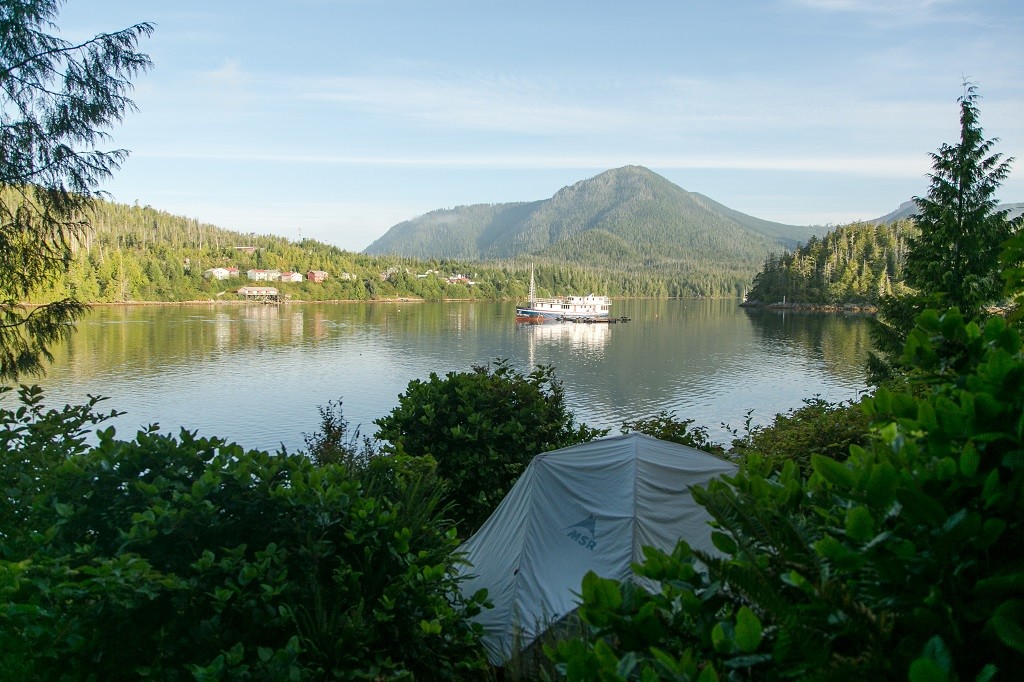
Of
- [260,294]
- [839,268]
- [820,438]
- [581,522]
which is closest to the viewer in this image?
[581,522]

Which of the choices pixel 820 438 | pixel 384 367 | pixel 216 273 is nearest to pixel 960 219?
pixel 820 438

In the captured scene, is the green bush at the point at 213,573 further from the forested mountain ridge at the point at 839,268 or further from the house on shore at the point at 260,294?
the house on shore at the point at 260,294

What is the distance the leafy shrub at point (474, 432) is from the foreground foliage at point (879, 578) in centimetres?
731

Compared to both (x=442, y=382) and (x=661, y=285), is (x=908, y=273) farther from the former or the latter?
(x=661, y=285)

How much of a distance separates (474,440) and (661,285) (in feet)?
537

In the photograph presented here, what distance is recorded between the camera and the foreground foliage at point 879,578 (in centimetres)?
108

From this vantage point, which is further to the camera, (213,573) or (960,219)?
(960,219)

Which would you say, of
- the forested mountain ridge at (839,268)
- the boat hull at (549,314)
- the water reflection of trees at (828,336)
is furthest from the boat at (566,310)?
the forested mountain ridge at (839,268)

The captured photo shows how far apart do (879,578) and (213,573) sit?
8.17 ft

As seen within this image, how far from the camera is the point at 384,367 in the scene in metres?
36.1

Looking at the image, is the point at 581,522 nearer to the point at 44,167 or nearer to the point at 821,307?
the point at 44,167

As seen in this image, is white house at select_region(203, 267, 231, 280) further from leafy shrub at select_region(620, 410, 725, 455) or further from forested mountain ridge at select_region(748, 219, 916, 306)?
leafy shrub at select_region(620, 410, 725, 455)

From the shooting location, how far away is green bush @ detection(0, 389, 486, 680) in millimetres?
2510

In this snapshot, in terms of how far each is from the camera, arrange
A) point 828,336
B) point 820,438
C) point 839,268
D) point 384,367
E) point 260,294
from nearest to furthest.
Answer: point 820,438, point 384,367, point 828,336, point 839,268, point 260,294
